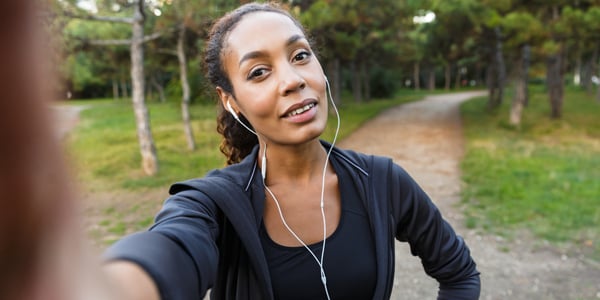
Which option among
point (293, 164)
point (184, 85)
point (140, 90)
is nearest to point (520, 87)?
point (184, 85)

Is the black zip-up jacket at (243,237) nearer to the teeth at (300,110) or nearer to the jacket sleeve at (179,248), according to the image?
the jacket sleeve at (179,248)

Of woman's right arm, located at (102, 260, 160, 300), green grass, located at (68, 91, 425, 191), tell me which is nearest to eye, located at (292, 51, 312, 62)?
woman's right arm, located at (102, 260, 160, 300)

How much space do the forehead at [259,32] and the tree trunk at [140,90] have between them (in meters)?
7.71

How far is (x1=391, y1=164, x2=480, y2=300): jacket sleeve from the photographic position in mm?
1661

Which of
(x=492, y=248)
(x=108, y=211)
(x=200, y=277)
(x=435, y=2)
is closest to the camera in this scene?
(x=200, y=277)

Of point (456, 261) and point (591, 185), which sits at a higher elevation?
point (456, 261)

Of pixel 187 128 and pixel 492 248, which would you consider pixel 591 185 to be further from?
pixel 187 128

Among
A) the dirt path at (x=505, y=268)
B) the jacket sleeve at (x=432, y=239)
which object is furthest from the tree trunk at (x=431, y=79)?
the jacket sleeve at (x=432, y=239)

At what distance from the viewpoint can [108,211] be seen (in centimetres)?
702

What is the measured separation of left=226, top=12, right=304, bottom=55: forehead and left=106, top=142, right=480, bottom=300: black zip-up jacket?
0.42m

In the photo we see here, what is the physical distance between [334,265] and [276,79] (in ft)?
2.13

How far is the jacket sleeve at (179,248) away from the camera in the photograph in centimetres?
81

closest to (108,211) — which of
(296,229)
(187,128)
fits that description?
Result: (187,128)

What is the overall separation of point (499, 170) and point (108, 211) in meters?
6.99
